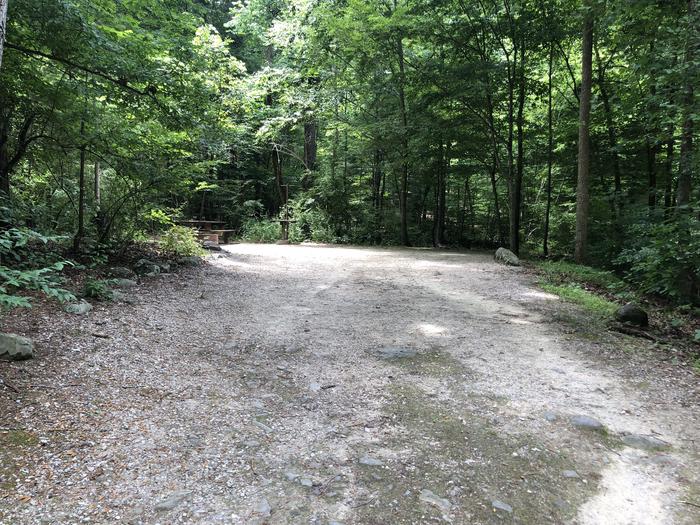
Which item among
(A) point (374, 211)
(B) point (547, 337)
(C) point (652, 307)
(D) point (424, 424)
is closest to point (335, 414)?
(D) point (424, 424)

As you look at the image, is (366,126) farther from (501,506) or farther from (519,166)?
(501,506)

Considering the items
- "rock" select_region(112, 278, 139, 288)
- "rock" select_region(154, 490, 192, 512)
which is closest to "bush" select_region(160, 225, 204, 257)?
"rock" select_region(112, 278, 139, 288)

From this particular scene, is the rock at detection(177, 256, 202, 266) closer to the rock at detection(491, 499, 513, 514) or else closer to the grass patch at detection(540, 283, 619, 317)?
the grass patch at detection(540, 283, 619, 317)

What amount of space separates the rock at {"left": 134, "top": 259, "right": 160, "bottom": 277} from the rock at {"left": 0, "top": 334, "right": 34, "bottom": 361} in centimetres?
406

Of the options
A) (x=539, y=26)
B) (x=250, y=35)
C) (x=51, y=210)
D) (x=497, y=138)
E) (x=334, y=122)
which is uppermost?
(x=250, y=35)

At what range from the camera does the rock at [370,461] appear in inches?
99.2

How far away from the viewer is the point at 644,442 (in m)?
2.80

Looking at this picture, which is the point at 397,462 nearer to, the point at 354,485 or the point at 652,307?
the point at 354,485

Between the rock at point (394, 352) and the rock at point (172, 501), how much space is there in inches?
94.8

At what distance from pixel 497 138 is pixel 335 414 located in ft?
46.0

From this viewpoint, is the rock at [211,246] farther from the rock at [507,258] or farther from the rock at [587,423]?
the rock at [587,423]

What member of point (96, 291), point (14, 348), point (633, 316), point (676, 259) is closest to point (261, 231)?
point (96, 291)

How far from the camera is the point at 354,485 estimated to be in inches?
91.4

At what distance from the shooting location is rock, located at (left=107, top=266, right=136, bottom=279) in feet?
22.3
